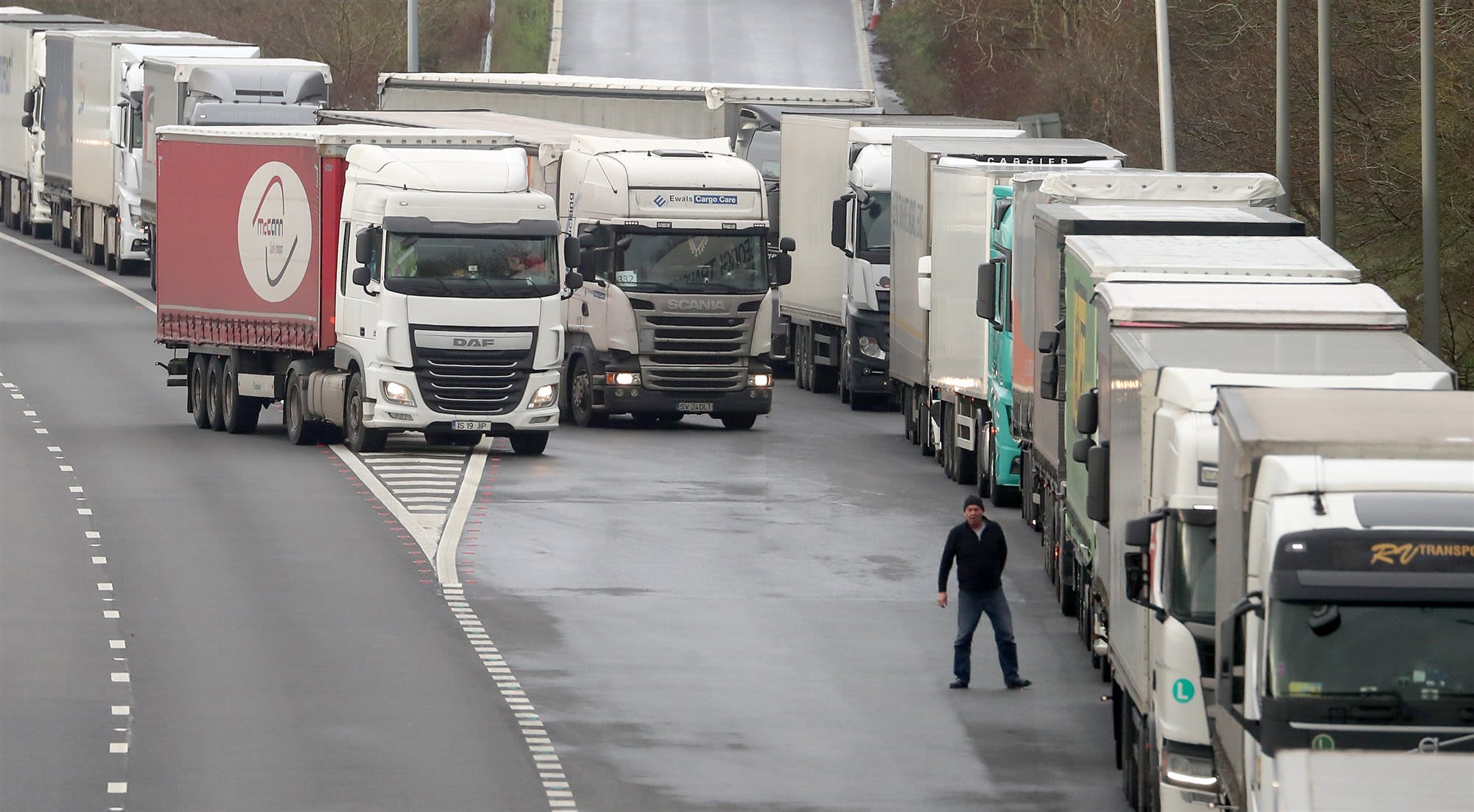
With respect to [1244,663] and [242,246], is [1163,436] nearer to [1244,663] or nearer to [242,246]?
[1244,663]

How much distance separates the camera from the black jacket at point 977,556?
71.1 feet

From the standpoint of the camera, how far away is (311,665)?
22234mm

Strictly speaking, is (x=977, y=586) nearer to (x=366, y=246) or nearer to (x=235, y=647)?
(x=235, y=647)

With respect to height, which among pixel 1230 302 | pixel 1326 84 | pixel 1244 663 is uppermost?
pixel 1326 84

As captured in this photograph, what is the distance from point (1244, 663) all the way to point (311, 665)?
1028 cm

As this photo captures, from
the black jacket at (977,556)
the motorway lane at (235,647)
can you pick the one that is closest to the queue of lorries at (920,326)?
the black jacket at (977,556)

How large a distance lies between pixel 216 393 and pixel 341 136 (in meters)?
4.30

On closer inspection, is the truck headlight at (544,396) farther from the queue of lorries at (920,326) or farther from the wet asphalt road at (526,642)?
the wet asphalt road at (526,642)

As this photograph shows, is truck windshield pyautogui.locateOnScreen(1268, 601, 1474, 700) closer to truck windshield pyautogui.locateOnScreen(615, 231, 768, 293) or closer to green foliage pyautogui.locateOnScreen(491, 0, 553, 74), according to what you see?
truck windshield pyautogui.locateOnScreen(615, 231, 768, 293)

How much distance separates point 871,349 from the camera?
1672 inches

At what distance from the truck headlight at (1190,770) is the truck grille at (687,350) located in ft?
76.6

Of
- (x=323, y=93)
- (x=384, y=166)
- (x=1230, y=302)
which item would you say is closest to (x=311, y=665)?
(x=1230, y=302)

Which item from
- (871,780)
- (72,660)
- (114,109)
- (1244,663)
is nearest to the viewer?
(1244,663)

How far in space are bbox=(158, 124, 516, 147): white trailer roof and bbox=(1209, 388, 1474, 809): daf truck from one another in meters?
23.7
